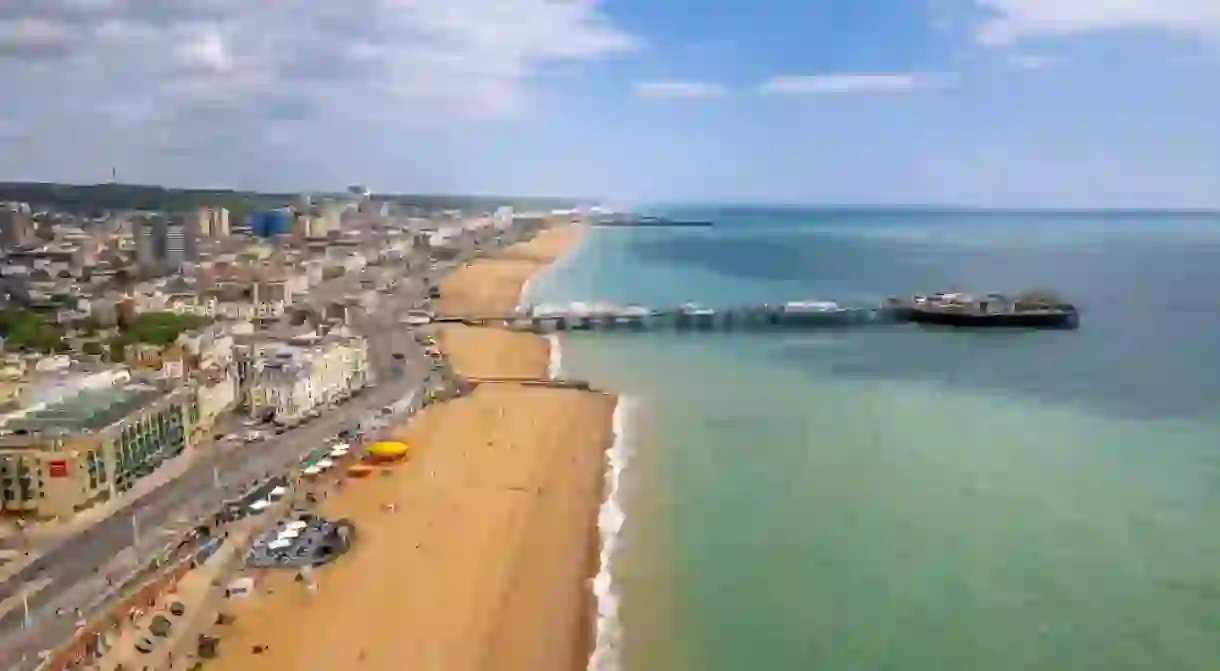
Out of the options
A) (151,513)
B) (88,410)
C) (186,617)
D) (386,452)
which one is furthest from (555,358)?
(186,617)

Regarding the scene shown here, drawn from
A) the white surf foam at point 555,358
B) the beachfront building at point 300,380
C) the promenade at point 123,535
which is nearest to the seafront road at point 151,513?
the promenade at point 123,535

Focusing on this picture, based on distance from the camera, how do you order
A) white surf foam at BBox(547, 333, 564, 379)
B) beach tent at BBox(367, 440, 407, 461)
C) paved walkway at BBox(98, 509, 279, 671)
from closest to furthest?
paved walkway at BBox(98, 509, 279, 671)
beach tent at BBox(367, 440, 407, 461)
white surf foam at BBox(547, 333, 564, 379)

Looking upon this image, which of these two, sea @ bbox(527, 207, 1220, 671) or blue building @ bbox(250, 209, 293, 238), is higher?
blue building @ bbox(250, 209, 293, 238)

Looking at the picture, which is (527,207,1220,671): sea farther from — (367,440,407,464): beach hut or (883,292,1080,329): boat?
(367,440,407,464): beach hut

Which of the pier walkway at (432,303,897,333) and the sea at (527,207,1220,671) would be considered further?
the pier walkway at (432,303,897,333)

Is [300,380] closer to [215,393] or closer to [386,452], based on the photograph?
[215,393]

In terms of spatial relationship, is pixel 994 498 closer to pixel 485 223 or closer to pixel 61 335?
pixel 61 335

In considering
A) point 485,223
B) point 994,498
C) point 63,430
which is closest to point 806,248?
point 485,223

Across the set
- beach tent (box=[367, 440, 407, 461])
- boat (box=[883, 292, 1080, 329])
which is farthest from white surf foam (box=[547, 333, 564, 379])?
boat (box=[883, 292, 1080, 329])
